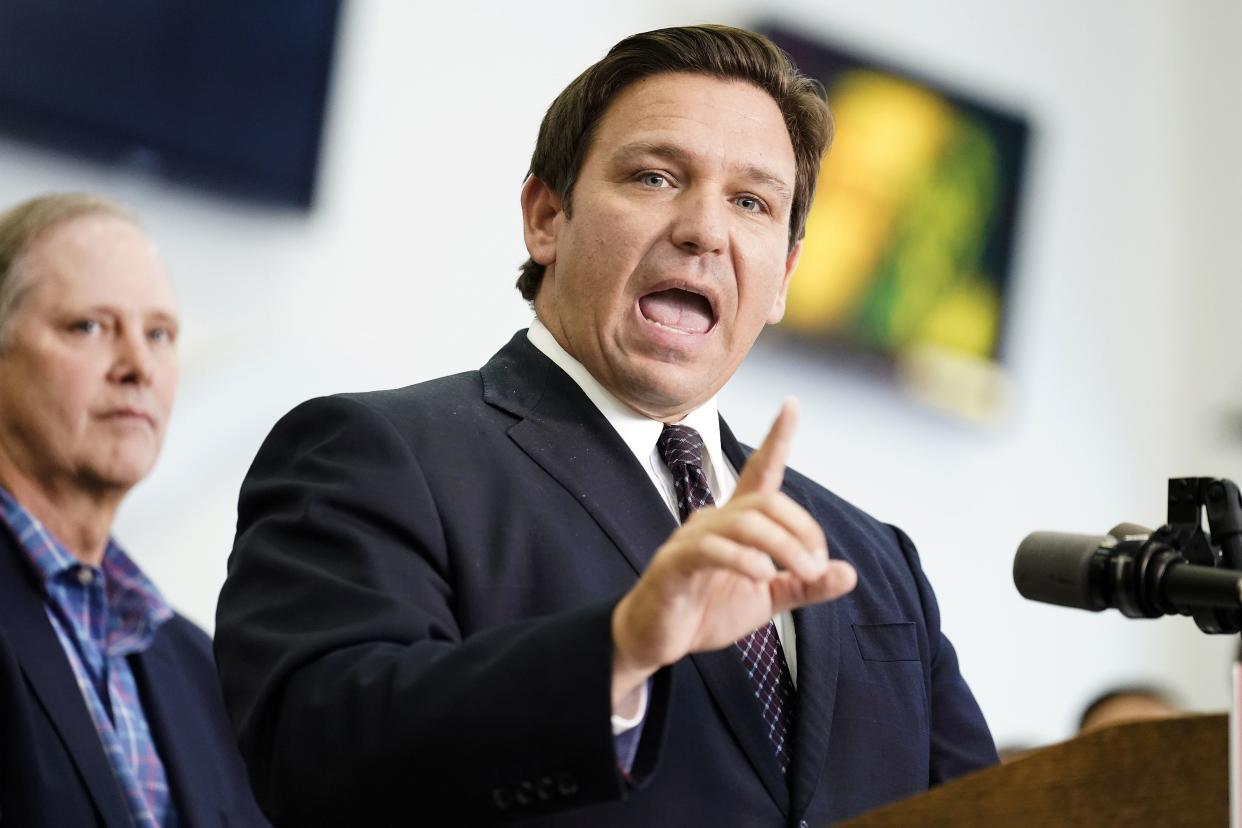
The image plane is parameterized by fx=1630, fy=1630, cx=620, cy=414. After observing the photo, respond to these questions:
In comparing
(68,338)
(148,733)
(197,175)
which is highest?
(197,175)

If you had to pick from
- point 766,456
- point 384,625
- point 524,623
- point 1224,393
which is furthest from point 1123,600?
point 1224,393

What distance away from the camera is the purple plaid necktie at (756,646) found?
177 centimetres

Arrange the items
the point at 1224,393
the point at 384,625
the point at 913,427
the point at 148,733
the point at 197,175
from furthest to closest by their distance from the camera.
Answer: the point at 1224,393 < the point at 913,427 < the point at 197,175 < the point at 148,733 < the point at 384,625

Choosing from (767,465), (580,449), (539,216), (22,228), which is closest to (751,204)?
(539,216)

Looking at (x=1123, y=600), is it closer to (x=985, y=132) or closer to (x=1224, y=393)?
(x=985, y=132)

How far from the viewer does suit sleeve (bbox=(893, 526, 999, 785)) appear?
2.00m

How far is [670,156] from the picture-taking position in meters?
2.03

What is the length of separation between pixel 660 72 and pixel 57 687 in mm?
1343

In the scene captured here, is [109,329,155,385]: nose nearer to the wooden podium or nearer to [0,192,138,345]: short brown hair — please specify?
[0,192,138,345]: short brown hair

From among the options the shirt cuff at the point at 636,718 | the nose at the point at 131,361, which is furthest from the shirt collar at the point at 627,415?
the nose at the point at 131,361

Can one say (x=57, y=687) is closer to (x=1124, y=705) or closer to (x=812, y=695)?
(x=812, y=695)

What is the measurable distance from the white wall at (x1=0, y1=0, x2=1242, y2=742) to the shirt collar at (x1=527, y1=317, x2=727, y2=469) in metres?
1.48

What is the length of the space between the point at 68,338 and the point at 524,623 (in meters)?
1.87

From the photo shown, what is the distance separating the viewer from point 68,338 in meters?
3.00
